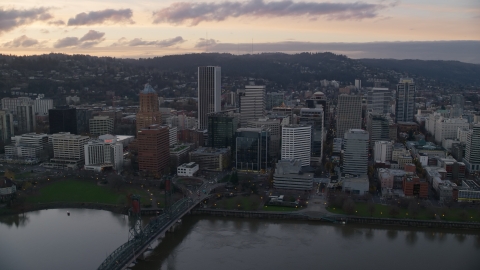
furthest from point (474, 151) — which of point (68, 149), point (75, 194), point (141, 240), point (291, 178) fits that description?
point (68, 149)

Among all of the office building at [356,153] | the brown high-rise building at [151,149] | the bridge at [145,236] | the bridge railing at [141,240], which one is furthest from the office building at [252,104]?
the bridge railing at [141,240]

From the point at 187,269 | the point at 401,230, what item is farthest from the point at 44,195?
the point at 401,230

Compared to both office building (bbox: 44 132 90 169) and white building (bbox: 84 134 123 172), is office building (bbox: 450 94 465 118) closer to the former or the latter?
white building (bbox: 84 134 123 172)

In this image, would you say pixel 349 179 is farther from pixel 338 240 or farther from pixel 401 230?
pixel 338 240

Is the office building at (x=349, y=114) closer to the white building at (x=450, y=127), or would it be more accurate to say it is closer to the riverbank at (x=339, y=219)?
the white building at (x=450, y=127)

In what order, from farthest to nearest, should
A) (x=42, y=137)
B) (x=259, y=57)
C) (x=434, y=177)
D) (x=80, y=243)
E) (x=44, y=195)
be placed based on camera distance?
1. (x=259, y=57)
2. (x=42, y=137)
3. (x=434, y=177)
4. (x=44, y=195)
5. (x=80, y=243)

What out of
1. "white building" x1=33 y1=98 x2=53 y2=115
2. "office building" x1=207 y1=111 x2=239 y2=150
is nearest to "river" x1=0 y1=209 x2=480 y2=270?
"office building" x1=207 y1=111 x2=239 y2=150
